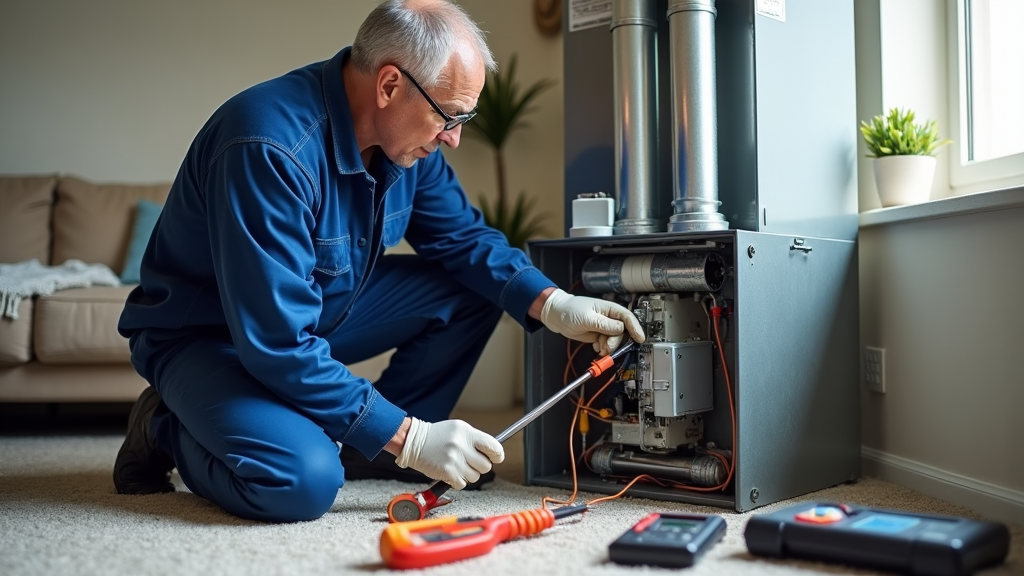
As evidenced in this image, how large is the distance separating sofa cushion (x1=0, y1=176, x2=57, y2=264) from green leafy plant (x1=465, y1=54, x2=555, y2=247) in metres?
1.68

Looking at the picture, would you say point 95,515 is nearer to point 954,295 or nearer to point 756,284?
point 756,284

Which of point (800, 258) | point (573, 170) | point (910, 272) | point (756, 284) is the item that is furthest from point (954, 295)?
point (573, 170)

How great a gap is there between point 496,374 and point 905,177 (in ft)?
5.94

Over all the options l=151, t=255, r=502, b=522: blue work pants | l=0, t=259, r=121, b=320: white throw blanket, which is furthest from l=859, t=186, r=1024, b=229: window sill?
l=0, t=259, r=121, b=320: white throw blanket

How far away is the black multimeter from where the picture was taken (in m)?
1.15

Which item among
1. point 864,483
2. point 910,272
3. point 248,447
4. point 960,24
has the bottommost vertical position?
point 864,483

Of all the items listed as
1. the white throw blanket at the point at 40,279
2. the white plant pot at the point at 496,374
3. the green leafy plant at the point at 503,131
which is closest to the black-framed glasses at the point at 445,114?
the white throw blanket at the point at 40,279

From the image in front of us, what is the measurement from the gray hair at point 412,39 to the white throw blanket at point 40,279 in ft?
5.14

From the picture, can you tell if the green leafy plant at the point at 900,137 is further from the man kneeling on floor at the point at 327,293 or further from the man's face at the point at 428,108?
the man's face at the point at 428,108

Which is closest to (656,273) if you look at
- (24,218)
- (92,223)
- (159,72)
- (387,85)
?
(387,85)

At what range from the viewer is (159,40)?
146 inches

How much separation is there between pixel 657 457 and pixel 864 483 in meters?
0.48

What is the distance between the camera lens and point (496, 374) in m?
3.37

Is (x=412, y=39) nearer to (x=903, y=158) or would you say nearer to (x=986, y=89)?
(x=903, y=158)
